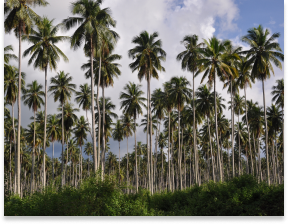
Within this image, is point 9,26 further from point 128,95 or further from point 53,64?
point 128,95

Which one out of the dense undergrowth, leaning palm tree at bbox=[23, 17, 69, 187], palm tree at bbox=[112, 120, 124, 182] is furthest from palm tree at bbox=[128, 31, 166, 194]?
palm tree at bbox=[112, 120, 124, 182]

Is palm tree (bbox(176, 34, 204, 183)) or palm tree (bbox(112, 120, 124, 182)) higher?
palm tree (bbox(176, 34, 204, 183))

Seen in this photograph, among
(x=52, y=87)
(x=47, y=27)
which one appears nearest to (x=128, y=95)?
(x=52, y=87)

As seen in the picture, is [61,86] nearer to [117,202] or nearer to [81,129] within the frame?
[81,129]

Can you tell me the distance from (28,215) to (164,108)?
32.3 m

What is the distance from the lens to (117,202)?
11930 millimetres

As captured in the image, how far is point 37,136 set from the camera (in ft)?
154

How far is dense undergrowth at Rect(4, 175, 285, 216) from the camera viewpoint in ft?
37.7

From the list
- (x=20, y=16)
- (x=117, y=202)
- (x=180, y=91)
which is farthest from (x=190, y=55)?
(x=117, y=202)

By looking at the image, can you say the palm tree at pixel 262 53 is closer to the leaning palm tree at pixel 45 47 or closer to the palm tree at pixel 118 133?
the leaning palm tree at pixel 45 47

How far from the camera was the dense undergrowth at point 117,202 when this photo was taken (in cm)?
1149

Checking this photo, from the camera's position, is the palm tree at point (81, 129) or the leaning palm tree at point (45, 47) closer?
the leaning palm tree at point (45, 47)

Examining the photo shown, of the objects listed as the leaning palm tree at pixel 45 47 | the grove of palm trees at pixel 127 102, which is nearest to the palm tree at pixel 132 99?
the grove of palm trees at pixel 127 102

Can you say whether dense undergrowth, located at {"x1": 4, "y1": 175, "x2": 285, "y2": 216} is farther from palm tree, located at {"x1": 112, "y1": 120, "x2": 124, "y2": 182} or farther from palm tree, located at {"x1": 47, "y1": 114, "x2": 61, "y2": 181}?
palm tree, located at {"x1": 112, "y1": 120, "x2": 124, "y2": 182}
